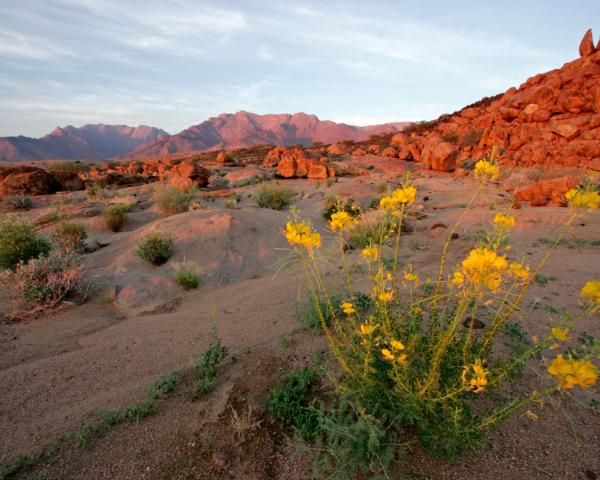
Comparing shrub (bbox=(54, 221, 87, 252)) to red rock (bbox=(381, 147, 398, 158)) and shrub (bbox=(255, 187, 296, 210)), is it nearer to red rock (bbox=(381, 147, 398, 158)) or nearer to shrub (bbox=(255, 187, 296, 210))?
shrub (bbox=(255, 187, 296, 210))

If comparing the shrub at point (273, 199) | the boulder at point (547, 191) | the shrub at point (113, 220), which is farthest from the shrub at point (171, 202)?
the boulder at point (547, 191)

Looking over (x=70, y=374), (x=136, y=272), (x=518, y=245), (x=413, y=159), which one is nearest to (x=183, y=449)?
(x=70, y=374)

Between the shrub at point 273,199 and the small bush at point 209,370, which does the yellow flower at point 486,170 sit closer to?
the small bush at point 209,370

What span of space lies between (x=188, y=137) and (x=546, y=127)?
112 metres

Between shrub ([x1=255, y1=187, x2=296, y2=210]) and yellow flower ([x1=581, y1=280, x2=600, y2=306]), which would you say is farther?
shrub ([x1=255, y1=187, x2=296, y2=210])

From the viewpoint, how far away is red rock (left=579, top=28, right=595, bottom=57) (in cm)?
2125

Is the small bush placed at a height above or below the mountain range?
below

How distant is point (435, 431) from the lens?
1729mm

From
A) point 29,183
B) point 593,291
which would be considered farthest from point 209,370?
point 29,183

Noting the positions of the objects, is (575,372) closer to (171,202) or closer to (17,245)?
(17,245)

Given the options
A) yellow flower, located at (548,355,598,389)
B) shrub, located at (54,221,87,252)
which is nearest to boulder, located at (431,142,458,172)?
shrub, located at (54,221,87,252)

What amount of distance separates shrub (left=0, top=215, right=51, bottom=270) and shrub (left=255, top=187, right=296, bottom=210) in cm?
719

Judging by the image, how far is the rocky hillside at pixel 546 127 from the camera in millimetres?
16047

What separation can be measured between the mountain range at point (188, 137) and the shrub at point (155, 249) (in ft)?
323
